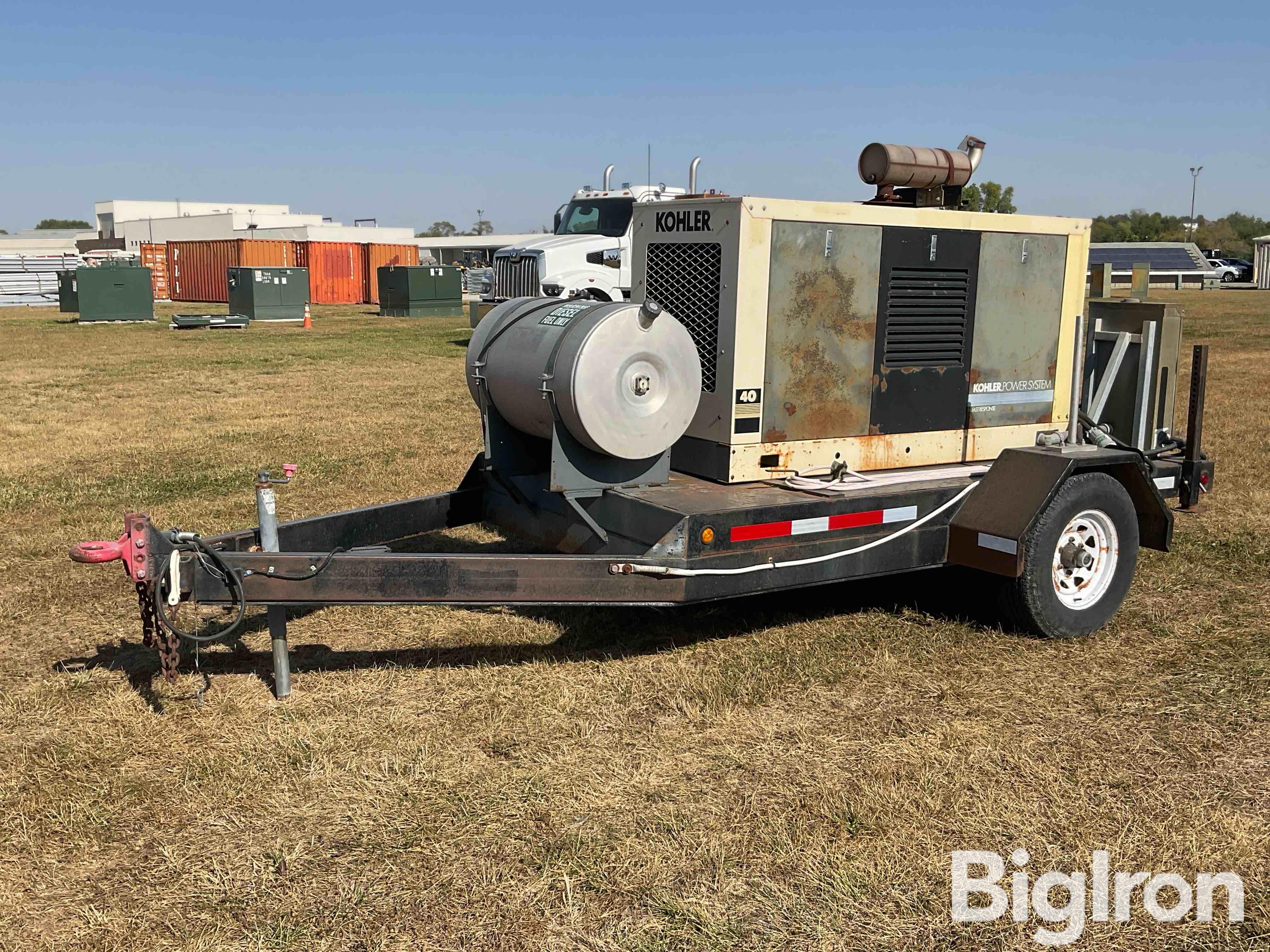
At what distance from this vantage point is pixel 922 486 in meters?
5.35

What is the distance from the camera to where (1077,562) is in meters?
5.45

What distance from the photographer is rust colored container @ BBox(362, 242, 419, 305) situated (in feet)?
144

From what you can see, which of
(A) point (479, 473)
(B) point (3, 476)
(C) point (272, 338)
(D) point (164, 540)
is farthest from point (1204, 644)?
(C) point (272, 338)

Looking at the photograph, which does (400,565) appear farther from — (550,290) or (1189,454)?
(550,290)

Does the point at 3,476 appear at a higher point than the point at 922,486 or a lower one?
lower

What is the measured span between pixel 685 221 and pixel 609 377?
0.99 meters

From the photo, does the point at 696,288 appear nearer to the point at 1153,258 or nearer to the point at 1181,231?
the point at 1153,258

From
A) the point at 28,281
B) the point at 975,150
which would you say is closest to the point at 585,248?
the point at 975,150

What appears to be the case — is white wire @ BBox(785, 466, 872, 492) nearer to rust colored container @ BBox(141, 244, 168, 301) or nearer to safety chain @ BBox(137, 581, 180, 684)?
safety chain @ BBox(137, 581, 180, 684)

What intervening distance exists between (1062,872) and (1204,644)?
2.40 m

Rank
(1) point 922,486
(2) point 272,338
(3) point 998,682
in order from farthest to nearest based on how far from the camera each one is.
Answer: (2) point 272,338, (1) point 922,486, (3) point 998,682

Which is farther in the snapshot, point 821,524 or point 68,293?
point 68,293

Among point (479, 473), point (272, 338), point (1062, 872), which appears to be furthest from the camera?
point (272, 338)

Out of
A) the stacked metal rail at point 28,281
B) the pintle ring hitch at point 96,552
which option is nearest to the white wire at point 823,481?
the pintle ring hitch at point 96,552
